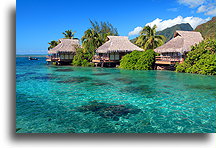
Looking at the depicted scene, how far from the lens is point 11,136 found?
3.62 metres

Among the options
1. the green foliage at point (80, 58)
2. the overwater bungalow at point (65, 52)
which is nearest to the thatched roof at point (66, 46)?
the overwater bungalow at point (65, 52)

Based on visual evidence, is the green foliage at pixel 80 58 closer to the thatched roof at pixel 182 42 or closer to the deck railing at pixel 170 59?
the deck railing at pixel 170 59

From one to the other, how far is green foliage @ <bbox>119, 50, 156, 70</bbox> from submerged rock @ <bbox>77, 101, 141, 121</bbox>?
1688 centimetres

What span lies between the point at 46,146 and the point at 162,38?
2933 cm

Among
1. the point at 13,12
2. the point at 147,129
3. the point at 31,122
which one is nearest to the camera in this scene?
the point at 13,12

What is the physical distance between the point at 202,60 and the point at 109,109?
14974mm

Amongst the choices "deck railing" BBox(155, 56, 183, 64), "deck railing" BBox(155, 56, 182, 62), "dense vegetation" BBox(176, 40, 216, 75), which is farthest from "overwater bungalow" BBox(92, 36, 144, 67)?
"dense vegetation" BBox(176, 40, 216, 75)

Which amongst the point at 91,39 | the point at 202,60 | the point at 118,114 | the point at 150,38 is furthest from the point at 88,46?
the point at 118,114

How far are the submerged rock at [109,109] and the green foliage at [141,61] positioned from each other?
16877 millimetres

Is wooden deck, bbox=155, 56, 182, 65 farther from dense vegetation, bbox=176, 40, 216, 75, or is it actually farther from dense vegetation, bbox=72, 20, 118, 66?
dense vegetation, bbox=72, 20, 118, 66

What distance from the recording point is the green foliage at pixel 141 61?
941 inches

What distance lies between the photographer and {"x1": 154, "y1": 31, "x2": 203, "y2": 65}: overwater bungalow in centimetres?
2123
